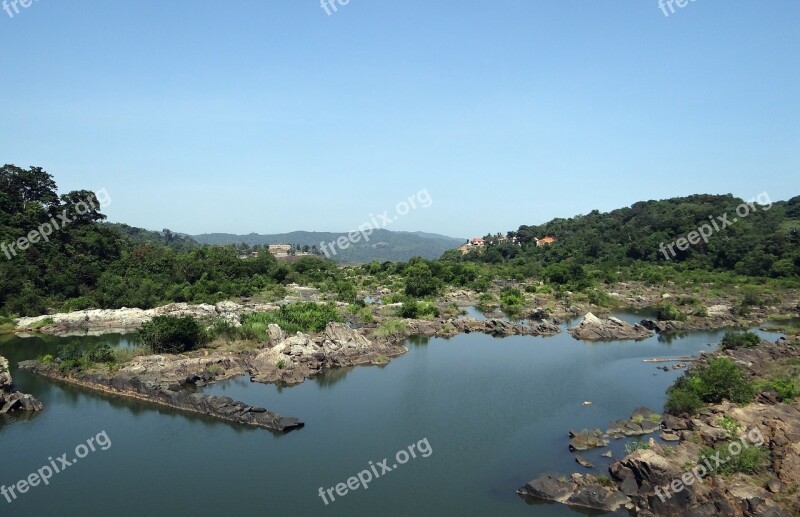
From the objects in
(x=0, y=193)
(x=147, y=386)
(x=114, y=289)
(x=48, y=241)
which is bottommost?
(x=147, y=386)

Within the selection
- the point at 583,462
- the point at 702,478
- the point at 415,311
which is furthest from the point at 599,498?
the point at 415,311

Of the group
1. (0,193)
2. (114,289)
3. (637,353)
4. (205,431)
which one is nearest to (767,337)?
(637,353)

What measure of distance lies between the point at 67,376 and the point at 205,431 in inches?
427

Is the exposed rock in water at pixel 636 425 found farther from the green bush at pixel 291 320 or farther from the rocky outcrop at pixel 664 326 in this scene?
the rocky outcrop at pixel 664 326

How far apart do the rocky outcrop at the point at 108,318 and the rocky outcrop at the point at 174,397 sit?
10.9 metres

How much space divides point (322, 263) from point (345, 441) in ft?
188

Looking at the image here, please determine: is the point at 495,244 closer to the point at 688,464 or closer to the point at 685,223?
the point at 685,223

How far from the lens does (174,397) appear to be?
80.7 feet

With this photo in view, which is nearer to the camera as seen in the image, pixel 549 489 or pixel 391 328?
pixel 549 489

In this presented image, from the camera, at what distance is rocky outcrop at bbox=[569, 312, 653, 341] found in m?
38.8

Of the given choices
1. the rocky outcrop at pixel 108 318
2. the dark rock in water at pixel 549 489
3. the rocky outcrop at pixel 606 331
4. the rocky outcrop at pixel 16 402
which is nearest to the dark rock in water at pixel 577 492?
the dark rock in water at pixel 549 489

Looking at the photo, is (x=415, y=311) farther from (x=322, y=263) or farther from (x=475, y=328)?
(x=322, y=263)

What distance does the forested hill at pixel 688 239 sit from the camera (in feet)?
216

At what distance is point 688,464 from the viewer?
16391 mm
